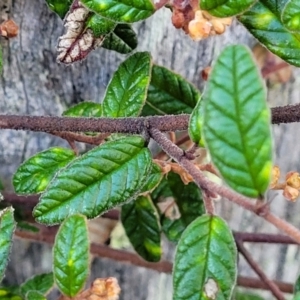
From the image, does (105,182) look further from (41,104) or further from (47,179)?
(41,104)

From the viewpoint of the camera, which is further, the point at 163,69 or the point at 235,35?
the point at 235,35

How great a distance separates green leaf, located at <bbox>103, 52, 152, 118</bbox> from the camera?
38.1 inches

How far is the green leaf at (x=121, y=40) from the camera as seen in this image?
1.00 meters

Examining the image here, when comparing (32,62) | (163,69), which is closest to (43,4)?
(32,62)

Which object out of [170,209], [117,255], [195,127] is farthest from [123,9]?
[117,255]

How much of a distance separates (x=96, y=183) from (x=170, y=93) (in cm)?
42

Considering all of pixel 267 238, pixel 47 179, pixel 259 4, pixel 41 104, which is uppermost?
pixel 259 4

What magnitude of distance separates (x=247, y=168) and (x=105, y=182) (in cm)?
24

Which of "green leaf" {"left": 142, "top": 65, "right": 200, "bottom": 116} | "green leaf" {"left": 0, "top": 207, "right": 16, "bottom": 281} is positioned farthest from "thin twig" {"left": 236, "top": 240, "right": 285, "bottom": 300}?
"green leaf" {"left": 0, "top": 207, "right": 16, "bottom": 281}

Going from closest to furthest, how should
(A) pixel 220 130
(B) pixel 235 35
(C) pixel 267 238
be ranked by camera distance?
1. (A) pixel 220 130
2. (C) pixel 267 238
3. (B) pixel 235 35

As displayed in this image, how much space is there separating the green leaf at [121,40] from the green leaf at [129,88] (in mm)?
30

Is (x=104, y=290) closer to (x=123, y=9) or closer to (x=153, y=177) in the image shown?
(x=153, y=177)

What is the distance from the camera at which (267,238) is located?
1280mm

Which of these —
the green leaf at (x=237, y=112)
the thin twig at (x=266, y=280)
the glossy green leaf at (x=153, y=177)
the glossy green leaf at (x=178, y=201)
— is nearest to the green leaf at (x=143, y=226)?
the glossy green leaf at (x=178, y=201)
